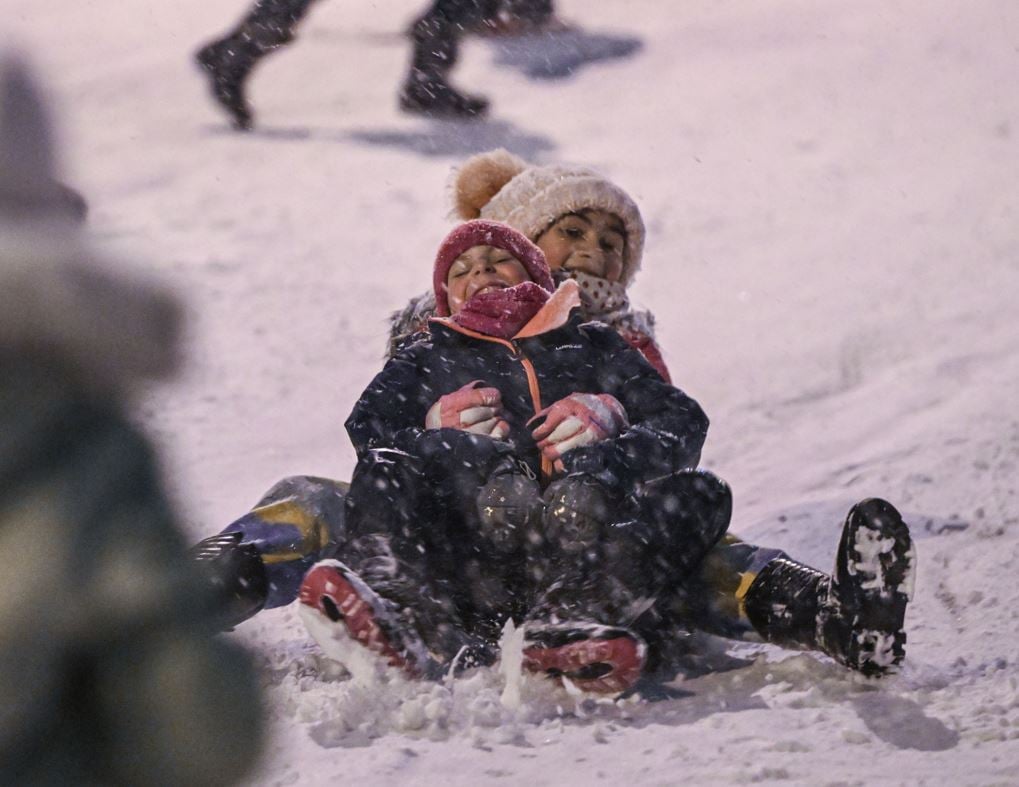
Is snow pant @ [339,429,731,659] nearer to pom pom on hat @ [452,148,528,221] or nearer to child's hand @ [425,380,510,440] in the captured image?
child's hand @ [425,380,510,440]

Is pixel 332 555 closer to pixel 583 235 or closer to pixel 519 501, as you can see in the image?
pixel 519 501

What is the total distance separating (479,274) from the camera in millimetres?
2850

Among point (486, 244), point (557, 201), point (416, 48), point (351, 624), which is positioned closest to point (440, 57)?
point (416, 48)

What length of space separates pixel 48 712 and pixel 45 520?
0.11m

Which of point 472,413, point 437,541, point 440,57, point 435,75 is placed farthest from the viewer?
point 440,57

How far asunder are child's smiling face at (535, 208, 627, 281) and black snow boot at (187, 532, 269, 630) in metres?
1.08

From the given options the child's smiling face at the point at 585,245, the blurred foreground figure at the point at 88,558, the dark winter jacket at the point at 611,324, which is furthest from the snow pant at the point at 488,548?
the blurred foreground figure at the point at 88,558

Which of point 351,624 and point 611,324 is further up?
point 611,324

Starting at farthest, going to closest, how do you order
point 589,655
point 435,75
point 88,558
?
point 435,75, point 589,655, point 88,558

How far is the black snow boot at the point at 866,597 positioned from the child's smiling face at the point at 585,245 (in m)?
1.24

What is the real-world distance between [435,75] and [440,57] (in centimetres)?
26

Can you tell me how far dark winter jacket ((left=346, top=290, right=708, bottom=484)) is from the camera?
2537 millimetres

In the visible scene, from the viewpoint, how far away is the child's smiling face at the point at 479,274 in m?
2.83

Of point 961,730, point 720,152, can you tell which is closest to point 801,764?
point 961,730
